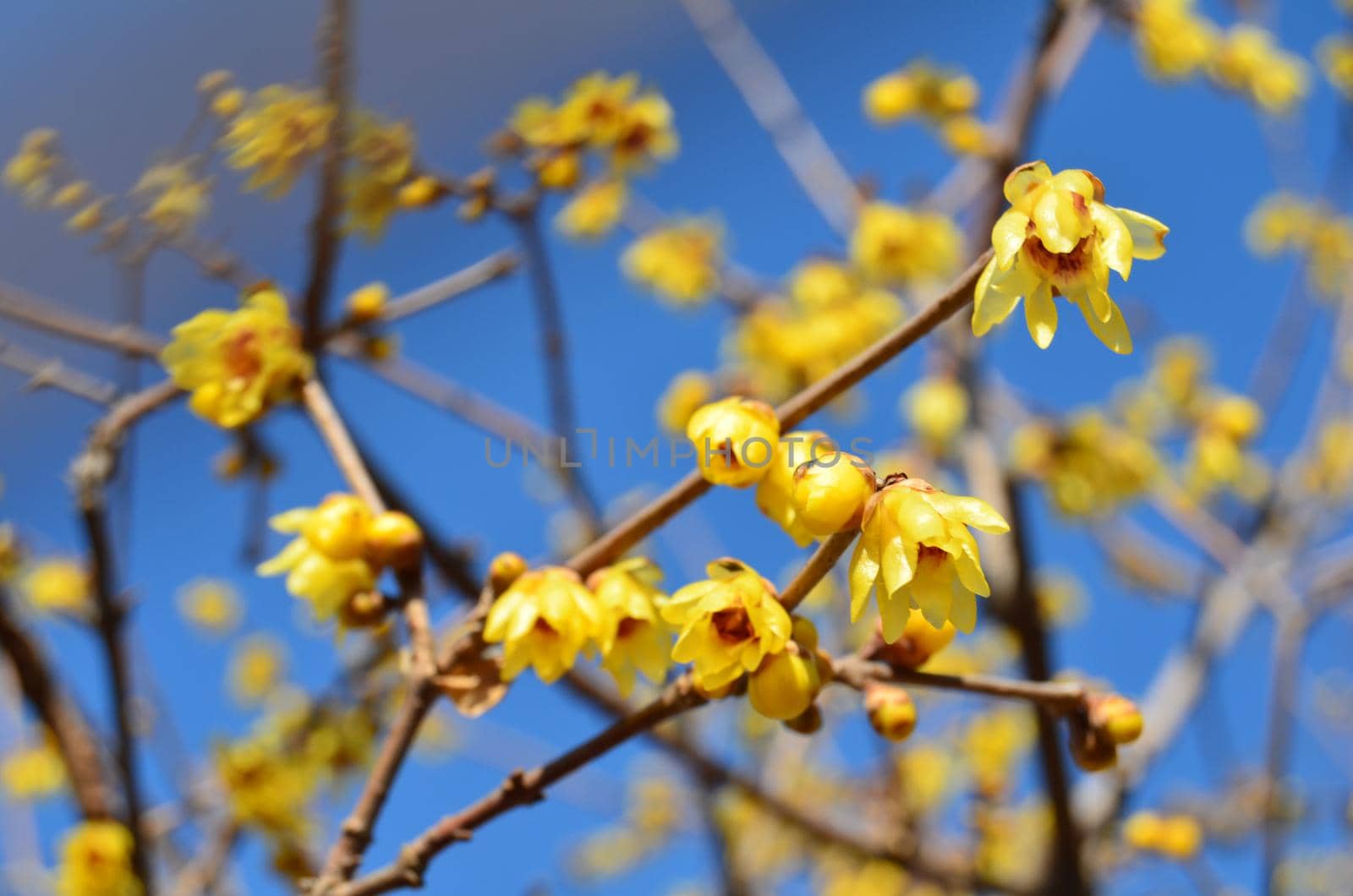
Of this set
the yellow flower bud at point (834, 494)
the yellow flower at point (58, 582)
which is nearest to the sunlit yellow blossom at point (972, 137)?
the yellow flower bud at point (834, 494)

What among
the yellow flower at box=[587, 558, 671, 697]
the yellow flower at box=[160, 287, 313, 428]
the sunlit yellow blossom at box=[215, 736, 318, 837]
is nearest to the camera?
the yellow flower at box=[587, 558, 671, 697]

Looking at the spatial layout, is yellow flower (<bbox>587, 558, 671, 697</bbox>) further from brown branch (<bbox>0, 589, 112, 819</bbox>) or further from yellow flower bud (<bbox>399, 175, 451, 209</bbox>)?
brown branch (<bbox>0, 589, 112, 819</bbox>)

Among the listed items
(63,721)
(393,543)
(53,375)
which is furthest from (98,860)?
(393,543)

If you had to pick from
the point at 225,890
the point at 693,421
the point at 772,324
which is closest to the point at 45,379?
the point at 693,421

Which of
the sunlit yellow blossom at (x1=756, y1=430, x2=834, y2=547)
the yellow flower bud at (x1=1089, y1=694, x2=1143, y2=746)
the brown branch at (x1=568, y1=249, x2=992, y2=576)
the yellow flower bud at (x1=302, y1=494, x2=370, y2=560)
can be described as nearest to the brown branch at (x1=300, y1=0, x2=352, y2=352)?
the yellow flower bud at (x1=302, y1=494, x2=370, y2=560)

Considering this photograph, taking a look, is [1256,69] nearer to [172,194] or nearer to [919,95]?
[919,95]

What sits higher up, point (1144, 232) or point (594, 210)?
point (594, 210)

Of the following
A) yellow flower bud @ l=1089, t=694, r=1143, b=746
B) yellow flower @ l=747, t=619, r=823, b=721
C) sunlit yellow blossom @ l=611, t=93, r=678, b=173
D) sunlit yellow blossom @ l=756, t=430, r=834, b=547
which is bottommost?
yellow flower @ l=747, t=619, r=823, b=721

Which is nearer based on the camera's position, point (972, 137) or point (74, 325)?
point (74, 325)
